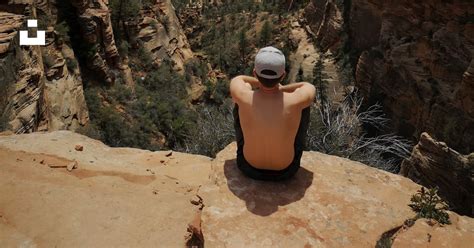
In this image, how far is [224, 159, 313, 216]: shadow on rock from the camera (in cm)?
368

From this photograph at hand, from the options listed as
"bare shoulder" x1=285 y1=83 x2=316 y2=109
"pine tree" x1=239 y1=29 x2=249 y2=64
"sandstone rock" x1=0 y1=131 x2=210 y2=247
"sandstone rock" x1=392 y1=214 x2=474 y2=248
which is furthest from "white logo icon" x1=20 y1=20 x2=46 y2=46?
"pine tree" x1=239 y1=29 x2=249 y2=64

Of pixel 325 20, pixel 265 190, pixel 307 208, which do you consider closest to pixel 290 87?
pixel 265 190

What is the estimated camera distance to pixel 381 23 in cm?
2142

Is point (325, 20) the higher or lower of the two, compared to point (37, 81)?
higher

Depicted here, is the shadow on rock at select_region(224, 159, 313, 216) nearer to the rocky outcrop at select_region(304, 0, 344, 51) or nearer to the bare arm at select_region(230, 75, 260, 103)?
the bare arm at select_region(230, 75, 260, 103)

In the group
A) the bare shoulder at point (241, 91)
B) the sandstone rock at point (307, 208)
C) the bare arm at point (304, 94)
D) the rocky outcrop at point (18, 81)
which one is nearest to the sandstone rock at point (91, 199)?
the sandstone rock at point (307, 208)

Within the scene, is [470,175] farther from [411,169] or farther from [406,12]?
[406,12]

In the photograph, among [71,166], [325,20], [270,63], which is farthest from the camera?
[325,20]

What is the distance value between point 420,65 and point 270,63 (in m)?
16.5

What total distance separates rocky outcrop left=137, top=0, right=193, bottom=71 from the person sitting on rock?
64.9 feet

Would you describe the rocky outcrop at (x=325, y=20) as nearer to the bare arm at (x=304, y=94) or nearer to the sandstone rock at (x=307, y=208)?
the sandstone rock at (x=307, y=208)

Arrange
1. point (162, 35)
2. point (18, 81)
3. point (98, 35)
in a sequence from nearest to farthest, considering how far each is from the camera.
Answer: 1. point (18, 81)
2. point (98, 35)
3. point (162, 35)

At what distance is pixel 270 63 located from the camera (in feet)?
11.4

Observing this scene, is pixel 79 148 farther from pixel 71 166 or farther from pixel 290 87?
pixel 290 87
